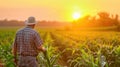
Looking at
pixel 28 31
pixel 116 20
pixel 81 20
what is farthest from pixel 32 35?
pixel 81 20

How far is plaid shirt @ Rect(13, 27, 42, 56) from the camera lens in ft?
34.5

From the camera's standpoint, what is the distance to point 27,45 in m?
10.6

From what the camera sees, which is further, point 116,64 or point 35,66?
point 116,64

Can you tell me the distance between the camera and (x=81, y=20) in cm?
15662

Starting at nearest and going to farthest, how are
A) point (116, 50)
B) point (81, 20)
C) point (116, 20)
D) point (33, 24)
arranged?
point (33, 24) → point (116, 50) → point (116, 20) → point (81, 20)

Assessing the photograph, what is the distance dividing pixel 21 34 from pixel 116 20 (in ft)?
373

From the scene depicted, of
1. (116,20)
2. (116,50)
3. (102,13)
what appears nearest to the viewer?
(116,50)

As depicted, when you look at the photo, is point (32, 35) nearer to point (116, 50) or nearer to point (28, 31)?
point (28, 31)

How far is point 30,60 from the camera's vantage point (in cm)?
1072

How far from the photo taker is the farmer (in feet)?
34.5

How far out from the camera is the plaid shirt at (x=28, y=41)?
10516 mm

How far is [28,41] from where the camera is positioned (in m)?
10.6

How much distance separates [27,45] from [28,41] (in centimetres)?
10

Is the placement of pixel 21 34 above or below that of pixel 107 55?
above
